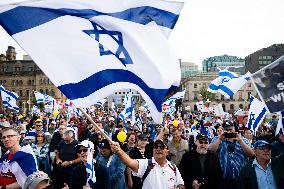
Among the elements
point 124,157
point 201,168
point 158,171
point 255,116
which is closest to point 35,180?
point 124,157

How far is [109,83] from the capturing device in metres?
5.00

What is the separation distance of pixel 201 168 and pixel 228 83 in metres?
9.64

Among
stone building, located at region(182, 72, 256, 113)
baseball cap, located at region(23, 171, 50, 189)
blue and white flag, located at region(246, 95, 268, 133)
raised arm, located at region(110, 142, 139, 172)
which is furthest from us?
stone building, located at region(182, 72, 256, 113)

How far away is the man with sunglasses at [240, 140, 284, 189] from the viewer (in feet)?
17.4

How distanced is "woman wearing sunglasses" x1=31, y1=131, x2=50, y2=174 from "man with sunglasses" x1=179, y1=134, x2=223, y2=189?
390 cm

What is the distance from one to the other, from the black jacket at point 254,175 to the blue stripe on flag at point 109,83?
1.60 metres

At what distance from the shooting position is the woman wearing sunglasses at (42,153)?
896cm

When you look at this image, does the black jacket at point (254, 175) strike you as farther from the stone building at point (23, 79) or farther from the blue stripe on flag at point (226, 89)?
the stone building at point (23, 79)

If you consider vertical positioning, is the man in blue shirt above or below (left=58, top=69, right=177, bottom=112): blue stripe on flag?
below

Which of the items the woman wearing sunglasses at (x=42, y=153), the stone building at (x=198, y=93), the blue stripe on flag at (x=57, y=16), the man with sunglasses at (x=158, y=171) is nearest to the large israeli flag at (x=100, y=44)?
the blue stripe on flag at (x=57, y=16)

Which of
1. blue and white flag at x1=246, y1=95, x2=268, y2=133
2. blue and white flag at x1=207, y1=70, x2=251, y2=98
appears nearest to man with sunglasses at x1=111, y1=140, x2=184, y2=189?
blue and white flag at x1=246, y1=95, x2=268, y2=133

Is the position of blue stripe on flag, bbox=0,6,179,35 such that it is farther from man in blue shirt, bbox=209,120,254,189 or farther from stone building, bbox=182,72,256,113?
stone building, bbox=182,72,256,113

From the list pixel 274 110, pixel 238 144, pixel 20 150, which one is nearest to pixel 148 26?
pixel 274 110

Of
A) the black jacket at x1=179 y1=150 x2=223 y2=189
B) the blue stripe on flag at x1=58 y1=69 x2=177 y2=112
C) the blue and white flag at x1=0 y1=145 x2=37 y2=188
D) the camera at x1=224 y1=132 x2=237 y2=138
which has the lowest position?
the black jacket at x1=179 y1=150 x2=223 y2=189
